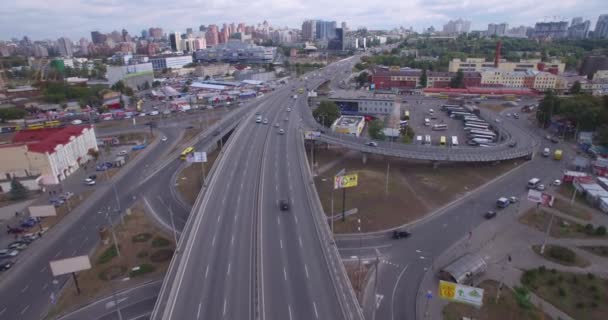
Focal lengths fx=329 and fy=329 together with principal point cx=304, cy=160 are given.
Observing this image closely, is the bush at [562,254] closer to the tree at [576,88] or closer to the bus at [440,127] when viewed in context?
the bus at [440,127]

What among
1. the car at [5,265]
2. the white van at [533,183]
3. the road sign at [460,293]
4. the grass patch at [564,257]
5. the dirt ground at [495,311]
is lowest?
the car at [5,265]

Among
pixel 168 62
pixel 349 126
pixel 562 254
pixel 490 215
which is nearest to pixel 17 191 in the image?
pixel 349 126

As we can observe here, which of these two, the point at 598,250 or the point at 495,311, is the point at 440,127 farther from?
the point at 495,311

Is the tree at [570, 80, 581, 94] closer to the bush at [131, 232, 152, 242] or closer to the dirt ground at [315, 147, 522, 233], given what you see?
the dirt ground at [315, 147, 522, 233]

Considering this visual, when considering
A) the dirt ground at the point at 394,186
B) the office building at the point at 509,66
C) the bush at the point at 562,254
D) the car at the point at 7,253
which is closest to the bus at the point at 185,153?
the dirt ground at the point at 394,186

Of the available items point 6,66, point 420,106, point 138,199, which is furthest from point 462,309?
point 6,66

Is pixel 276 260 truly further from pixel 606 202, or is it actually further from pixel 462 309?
pixel 606 202
